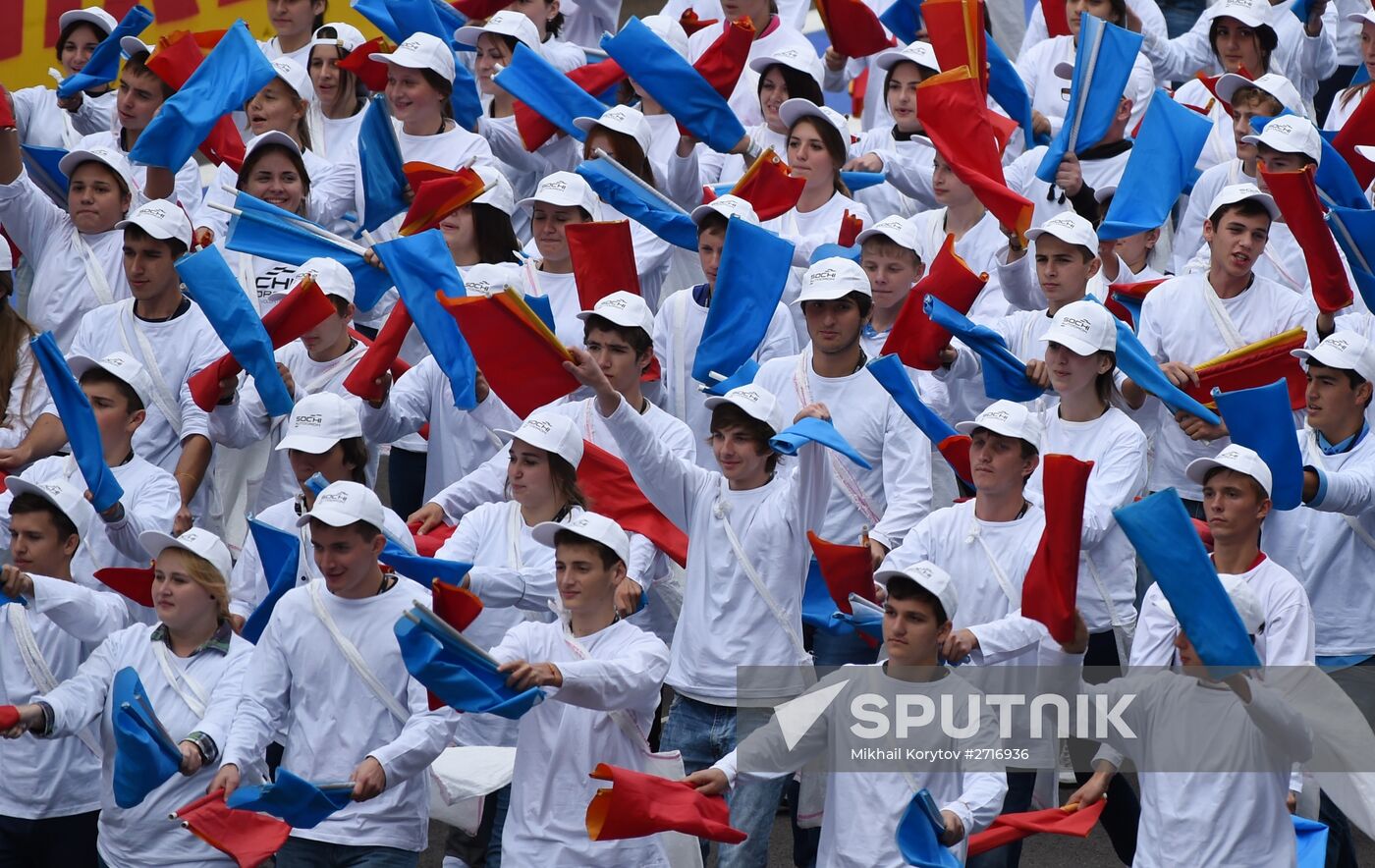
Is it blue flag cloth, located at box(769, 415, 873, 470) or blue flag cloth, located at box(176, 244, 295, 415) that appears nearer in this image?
blue flag cloth, located at box(769, 415, 873, 470)

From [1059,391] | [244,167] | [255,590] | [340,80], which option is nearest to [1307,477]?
[1059,391]

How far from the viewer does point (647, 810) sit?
6.65 meters

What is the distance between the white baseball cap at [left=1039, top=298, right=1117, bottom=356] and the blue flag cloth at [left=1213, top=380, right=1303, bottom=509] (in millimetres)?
795

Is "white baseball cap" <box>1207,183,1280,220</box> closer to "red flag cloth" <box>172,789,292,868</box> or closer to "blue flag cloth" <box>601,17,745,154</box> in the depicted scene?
"blue flag cloth" <box>601,17,745,154</box>

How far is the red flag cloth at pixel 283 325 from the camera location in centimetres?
922

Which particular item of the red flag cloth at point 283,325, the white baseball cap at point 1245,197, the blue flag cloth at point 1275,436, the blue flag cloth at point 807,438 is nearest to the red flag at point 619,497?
the blue flag cloth at point 807,438

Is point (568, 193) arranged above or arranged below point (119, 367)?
above

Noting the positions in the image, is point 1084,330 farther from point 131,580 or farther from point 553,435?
point 131,580

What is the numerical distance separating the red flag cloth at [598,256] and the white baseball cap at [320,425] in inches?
53.4

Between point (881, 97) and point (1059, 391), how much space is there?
553 centimetres

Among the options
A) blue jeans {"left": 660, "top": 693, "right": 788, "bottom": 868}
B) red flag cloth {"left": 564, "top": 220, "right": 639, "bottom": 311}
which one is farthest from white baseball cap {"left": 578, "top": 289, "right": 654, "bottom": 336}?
blue jeans {"left": 660, "top": 693, "right": 788, "bottom": 868}

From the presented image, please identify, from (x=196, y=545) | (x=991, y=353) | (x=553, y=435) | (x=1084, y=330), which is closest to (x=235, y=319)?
(x=196, y=545)

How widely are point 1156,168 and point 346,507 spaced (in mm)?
4989

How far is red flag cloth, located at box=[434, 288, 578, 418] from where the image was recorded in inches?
329
